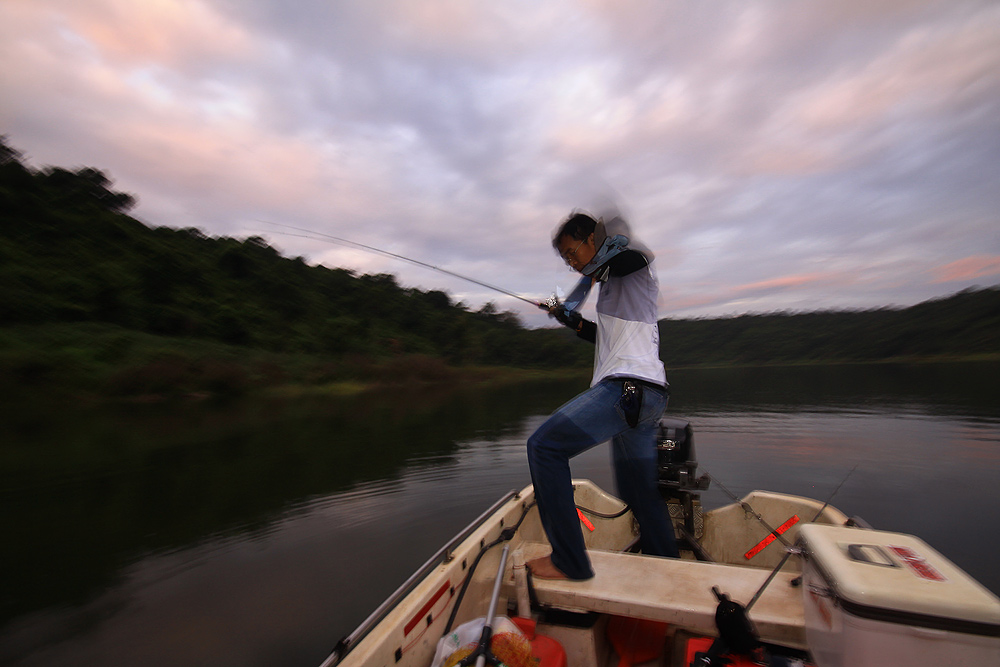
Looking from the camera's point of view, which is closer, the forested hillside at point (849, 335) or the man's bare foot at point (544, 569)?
the man's bare foot at point (544, 569)

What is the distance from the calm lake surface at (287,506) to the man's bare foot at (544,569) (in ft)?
7.37

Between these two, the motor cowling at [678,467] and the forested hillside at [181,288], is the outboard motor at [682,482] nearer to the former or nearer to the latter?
the motor cowling at [678,467]

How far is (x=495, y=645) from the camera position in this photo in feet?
5.58

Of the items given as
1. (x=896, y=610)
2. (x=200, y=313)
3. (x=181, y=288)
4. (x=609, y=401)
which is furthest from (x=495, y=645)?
Result: (x=181, y=288)

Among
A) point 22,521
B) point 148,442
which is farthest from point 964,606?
point 148,442

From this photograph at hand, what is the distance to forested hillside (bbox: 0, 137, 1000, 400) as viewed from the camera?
2477 centimetres

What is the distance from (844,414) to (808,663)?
695 inches

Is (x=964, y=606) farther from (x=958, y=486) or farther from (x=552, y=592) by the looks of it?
(x=958, y=486)

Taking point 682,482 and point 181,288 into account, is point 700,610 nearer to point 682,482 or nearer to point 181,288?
point 682,482

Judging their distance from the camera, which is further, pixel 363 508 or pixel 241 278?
pixel 241 278

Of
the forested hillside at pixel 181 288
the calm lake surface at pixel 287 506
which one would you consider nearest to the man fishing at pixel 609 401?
the calm lake surface at pixel 287 506

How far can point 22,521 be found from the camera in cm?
652

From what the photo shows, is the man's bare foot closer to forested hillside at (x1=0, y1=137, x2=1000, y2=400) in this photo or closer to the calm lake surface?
forested hillside at (x1=0, y1=137, x2=1000, y2=400)

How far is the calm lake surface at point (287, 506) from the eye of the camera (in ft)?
13.0
